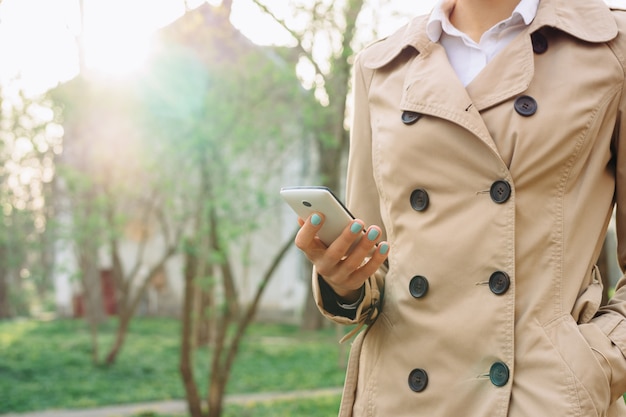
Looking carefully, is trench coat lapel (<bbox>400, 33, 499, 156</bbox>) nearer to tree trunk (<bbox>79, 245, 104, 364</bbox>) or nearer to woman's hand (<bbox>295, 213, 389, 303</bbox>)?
woman's hand (<bbox>295, 213, 389, 303</bbox>)

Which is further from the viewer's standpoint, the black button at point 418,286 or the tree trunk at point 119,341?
the tree trunk at point 119,341

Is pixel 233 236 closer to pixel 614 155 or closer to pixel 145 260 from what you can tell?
pixel 614 155

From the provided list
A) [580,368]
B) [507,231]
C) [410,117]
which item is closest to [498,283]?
[507,231]

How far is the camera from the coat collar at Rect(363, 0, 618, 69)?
1.87 m

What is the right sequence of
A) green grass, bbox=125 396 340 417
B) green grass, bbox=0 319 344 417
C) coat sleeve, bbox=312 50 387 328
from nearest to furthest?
coat sleeve, bbox=312 50 387 328, green grass, bbox=125 396 340 417, green grass, bbox=0 319 344 417

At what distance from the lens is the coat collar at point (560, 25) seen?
187 centimetres

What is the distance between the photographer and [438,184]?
1884mm

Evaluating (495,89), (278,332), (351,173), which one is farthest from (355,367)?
(278,332)

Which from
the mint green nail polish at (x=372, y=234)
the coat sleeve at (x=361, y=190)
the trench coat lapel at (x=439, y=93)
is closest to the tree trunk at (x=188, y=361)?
the coat sleeve at (x=361, y=190)

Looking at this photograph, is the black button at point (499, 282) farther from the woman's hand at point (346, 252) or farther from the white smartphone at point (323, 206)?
the white smartphone at point (323, 206)

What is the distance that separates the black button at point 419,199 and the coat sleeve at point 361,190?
7.4 inches

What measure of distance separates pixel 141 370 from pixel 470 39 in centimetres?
1383

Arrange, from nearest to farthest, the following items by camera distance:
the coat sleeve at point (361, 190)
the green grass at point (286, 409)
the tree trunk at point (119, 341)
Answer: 1. the coat sleeve at point (361, 190)
2. the green grass at point (286, 409)
3. the tree trunk at point (119, 341)

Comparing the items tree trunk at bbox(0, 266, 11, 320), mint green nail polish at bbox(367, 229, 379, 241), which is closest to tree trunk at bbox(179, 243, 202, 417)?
mint green nail polish at bbox(367, 229, 379, 241)
